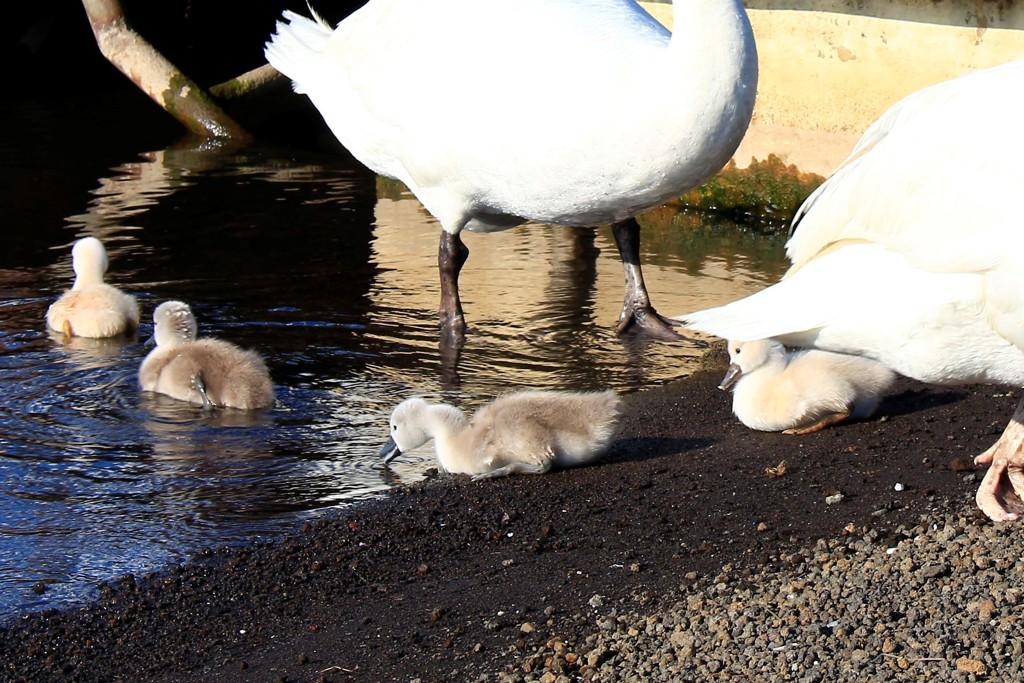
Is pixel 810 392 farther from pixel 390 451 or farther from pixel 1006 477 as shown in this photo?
pixel 390 451

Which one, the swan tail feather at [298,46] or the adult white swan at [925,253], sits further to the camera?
the swan tail feather at [298,46]

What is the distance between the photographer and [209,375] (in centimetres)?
668

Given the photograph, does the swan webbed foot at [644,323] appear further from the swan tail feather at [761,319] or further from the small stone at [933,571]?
the small stone at [933,571]

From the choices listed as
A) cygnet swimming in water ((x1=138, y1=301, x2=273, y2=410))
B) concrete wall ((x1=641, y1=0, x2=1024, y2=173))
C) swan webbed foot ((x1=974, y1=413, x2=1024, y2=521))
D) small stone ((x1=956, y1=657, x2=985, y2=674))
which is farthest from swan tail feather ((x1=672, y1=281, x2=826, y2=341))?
concrete wall ((x1=641, y1=0, x2=1024, y2=173))

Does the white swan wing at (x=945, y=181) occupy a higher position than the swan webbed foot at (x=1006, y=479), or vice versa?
the white swan wing at (x=945, y=181)

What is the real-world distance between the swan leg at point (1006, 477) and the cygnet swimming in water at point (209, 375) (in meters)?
3.27

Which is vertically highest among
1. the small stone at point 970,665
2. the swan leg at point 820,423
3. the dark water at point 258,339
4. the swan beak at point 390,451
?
the small stone at point 970,665

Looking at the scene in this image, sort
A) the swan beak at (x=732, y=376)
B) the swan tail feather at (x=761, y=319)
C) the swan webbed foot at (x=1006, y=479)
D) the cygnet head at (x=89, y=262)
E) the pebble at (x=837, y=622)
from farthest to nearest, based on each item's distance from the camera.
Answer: the cygnet head at (x=89, y=262), the swan beak at (x=732, y=376), the swan webbed foot at (x=1006, y=479), the swan tail feather at (x=761, y=319), the pebble at (x=837, y=622)

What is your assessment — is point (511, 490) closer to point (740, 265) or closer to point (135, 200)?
point (740, 265)

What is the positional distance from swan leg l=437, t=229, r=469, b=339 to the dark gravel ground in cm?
216

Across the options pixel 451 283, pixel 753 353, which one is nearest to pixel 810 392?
pixel 753 353

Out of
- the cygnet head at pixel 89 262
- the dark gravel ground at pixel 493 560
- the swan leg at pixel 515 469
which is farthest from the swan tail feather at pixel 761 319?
the cygnet head at pixel 89 262

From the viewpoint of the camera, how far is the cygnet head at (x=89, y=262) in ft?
26.9

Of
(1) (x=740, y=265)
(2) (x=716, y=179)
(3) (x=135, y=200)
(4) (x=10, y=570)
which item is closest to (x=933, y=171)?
(4) (x=10, y=570)
